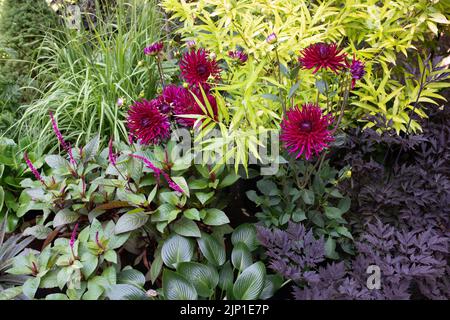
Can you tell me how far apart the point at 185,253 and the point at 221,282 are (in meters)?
0.16

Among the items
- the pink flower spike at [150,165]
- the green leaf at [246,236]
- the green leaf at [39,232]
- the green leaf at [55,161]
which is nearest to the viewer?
the pink flower spike at [150,165]

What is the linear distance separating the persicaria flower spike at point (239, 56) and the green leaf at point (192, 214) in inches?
22.7

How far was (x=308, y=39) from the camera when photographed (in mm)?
1620

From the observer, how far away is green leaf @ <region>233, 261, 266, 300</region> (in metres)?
1.47

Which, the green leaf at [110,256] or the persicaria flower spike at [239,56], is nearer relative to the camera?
the green leaf at [110,256]

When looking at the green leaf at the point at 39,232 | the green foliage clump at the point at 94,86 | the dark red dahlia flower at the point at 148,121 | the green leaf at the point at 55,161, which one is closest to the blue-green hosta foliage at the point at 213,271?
the dark red dahlia flower at the point at 148,121

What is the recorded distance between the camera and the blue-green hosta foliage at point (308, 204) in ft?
5.38

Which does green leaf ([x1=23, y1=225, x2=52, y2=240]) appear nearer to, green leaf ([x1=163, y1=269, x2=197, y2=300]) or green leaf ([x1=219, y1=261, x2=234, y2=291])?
green leaf ([x1=163, y1=269, x2=197, y2=300])

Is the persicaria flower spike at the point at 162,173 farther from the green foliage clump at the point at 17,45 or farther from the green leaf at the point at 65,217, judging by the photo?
the green foliage clump at the point at 17,45

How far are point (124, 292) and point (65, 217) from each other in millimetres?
438

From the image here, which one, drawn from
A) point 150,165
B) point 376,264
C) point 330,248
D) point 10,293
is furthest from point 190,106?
point 10,293

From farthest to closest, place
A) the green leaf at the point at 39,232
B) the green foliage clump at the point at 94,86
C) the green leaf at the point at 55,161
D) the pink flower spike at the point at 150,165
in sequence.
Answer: the green foliage clump at the point at 94,86, the green leaf at the point at 55,161, the green leaf at the point at 39,232, the pink flower spike at the point at 150,165

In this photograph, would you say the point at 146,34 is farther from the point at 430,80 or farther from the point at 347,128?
the point at 430,80
